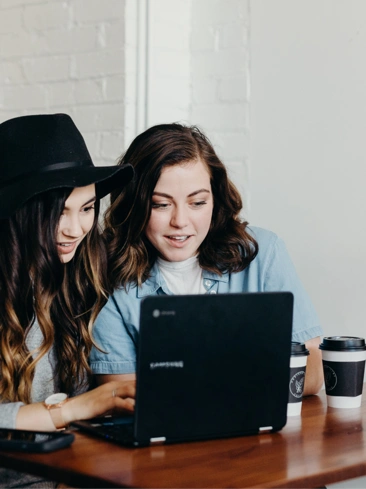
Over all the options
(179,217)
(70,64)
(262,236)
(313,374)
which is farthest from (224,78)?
(313,374)

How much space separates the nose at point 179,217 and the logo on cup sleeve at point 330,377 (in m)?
0.50

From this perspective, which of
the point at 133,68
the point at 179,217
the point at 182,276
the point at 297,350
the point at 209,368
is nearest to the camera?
the point at 209,368

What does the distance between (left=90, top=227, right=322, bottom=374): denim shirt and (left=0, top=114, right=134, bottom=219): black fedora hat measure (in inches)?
13.5

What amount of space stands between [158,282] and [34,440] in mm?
791

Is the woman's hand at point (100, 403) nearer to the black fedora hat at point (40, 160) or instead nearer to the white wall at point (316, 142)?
the black fedora hat at point (40, 160)

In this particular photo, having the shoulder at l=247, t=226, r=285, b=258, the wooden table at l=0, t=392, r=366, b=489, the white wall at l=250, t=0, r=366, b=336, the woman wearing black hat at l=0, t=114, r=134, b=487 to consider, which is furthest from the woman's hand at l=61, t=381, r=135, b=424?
the white wall at l=250, t=0, r=366, b=336

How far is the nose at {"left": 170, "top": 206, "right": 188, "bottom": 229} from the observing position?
1.92 metres

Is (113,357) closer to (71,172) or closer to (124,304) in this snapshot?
(124,304)

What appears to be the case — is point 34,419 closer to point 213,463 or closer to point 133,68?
point 213,463

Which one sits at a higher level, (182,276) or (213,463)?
(182,276)

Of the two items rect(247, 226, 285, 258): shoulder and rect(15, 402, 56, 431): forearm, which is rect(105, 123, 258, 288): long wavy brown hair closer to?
rect(247, 226, 285, 258): shoulder

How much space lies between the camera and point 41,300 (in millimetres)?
1771

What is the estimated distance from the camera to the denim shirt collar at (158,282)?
1986 mm

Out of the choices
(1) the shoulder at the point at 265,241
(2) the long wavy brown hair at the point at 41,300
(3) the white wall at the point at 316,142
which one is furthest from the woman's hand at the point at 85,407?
(3) the white wall at the point at 316,142
